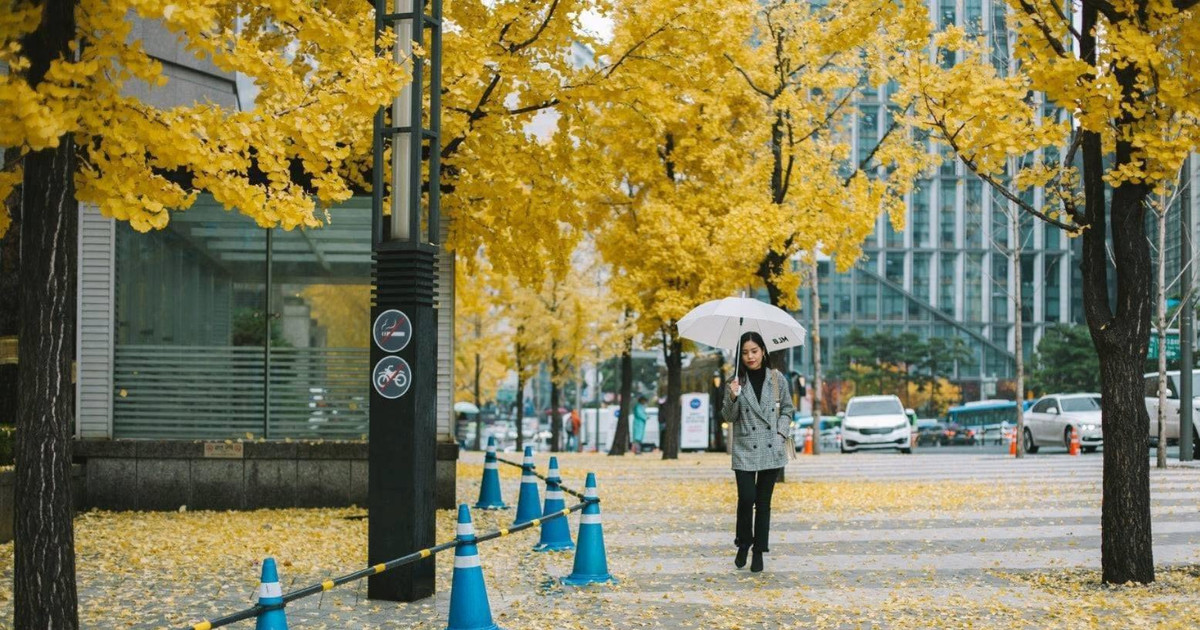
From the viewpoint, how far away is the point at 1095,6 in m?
10.2

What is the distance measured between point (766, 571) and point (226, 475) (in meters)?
6.89

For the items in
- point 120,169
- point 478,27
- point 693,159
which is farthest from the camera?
point 693,159

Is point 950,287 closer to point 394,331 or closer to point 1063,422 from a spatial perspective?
point 1063,422

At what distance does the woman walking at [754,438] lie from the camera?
1100 cm

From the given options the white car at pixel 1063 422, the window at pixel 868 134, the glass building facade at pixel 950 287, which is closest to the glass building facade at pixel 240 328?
the white car at pixel 1063 422

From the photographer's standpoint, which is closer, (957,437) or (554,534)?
(554,534)

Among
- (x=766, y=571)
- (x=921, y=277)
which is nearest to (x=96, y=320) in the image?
(x=766, y=571)

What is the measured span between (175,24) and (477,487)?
1398cm

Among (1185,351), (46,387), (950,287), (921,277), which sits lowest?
(46,387)

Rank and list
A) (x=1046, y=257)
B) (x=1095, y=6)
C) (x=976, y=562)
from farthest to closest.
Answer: (x=1046, y=257) < (x=976, y=562) < (x=1095, y=6)

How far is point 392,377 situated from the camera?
9.07m

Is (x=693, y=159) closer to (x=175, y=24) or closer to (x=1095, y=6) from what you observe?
(x=1095, y=6)

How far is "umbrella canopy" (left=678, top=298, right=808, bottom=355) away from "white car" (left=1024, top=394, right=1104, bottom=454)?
20534mm

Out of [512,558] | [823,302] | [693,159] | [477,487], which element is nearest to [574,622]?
[512,558]
